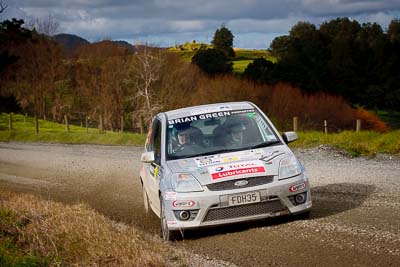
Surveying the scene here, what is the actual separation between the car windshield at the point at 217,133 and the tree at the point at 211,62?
8775 cm

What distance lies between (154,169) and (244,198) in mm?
1948

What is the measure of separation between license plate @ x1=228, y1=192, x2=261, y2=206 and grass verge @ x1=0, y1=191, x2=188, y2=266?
101cm

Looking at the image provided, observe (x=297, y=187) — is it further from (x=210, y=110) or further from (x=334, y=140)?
(x=334, y=140)

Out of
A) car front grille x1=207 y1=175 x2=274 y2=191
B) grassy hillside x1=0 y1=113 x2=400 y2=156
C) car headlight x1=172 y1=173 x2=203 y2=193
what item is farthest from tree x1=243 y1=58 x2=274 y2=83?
car front grille x1=207 y1=175 x2=274 y2=191

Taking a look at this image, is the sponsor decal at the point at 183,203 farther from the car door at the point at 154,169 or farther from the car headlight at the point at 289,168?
the car headlight at the point at 289,168

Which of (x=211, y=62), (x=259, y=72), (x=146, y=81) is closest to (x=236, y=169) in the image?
(x=146, y=81)

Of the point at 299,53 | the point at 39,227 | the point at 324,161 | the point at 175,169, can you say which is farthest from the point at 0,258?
the point at 299,53

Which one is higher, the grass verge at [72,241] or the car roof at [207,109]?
the car roof at [207,109]

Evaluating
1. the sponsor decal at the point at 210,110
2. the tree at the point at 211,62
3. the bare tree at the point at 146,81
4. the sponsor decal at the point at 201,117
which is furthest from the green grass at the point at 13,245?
the tree at the point at 211,62

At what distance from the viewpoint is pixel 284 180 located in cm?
859

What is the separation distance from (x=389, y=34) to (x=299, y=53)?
96.5ft

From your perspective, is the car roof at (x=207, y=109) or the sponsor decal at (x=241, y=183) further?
the car roof at (x=207, y=109)

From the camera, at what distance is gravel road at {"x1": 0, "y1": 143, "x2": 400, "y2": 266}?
7.14 metres

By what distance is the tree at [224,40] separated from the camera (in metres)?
147
